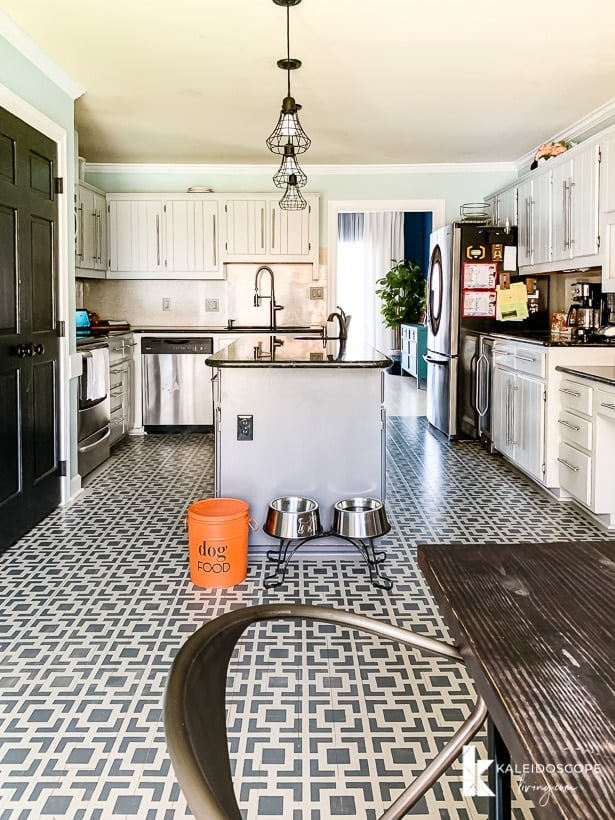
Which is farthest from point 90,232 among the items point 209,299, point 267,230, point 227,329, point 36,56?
point 36,56

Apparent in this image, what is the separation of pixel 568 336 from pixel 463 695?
3397 mm

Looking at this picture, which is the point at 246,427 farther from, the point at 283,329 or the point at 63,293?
the point at 283,329

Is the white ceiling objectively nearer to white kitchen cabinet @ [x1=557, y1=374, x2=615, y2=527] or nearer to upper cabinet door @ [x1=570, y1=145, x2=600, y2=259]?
upper cabinet door @ [x1=570, y1=145, x2=600, y2=259]

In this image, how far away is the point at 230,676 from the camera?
7.38 feet

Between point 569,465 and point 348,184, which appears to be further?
point 348,184

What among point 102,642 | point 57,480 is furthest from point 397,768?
point 57,480

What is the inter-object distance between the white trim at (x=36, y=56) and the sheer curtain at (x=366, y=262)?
714cm

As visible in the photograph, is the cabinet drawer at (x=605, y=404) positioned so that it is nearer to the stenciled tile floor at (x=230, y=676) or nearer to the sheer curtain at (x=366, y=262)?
the stenciled tile floor at (x=230, y=676)

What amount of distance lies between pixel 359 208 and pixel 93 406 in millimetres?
3411

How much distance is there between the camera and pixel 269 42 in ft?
11.9

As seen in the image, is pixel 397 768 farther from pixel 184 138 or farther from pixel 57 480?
pixel 184 138

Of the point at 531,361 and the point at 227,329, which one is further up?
the point at 227,329

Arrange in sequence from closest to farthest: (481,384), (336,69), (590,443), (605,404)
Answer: (605,404), (590,443), (336,69), (481,384)

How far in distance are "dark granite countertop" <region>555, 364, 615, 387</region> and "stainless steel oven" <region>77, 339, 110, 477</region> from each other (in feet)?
9.84
